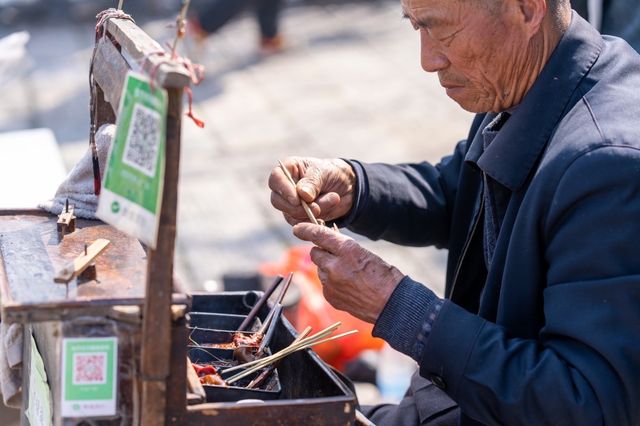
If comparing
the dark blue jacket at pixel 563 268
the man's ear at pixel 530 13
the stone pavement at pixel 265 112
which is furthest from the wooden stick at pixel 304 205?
the stone pavement at pixel 265 112

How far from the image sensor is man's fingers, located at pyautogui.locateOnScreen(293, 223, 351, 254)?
2121mm

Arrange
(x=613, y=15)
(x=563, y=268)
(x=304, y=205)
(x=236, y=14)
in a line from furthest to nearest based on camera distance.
→ (x=236, y=14) < (x=613, y=15) < (x=304, y=205) < (x=563, y=268)

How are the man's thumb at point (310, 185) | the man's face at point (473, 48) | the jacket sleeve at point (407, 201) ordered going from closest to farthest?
the man's face at point (473, 48) < the man's thumb at point (310, 185) < the jacket sleeve at point (407, 201)

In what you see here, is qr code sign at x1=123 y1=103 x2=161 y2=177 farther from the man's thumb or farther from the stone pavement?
the stone pavement

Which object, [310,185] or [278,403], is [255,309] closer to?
[310,185]

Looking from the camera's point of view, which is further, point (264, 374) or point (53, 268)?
point (264, 374)

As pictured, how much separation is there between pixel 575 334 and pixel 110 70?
1039 mm

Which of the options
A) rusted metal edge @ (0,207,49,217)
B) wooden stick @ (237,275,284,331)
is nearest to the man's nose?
wooden stick @ (237,275,284,331)

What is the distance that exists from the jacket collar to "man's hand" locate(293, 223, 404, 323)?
1.08 feet

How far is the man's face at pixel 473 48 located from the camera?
2133 millimetres

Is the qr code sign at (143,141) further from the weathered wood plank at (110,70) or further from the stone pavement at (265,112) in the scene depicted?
the stone pavement at (265,112)

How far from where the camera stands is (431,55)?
2.24m

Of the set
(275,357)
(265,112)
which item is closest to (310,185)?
(275,357)

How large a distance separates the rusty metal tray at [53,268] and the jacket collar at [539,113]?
2.54 feet
